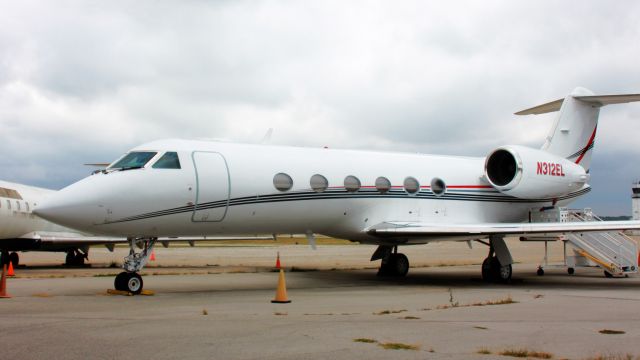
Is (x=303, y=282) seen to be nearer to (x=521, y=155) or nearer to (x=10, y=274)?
(x=521, y=155)

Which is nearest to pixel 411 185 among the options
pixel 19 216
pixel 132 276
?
pixel 132 276

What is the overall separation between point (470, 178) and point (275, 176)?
21.1 ft

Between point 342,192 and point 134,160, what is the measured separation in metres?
4.96

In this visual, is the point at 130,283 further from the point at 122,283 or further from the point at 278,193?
the point at 278,193

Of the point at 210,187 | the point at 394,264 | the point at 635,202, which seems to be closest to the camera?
the point at 210,187

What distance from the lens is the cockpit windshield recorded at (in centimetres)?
1234

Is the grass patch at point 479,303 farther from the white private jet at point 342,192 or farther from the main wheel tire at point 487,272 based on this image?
the main wheel tire at point 487,272

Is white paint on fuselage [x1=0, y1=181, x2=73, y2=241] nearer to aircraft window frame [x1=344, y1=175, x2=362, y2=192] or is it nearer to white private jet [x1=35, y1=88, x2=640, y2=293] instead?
white private jet [x1=35, y1=88, x2=640, y2=293]

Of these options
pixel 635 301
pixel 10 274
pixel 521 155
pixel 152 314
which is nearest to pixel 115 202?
pixel 152 314

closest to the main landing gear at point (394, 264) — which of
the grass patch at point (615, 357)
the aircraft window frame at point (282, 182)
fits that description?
the aircraft window frame at point (282, 182)

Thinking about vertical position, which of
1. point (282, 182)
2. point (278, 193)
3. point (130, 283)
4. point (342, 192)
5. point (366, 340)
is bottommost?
point (366, 340)

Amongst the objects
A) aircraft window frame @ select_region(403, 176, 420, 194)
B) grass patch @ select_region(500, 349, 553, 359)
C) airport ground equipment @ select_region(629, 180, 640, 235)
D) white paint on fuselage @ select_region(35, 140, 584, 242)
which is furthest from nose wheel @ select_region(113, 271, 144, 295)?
airport ground equipment @ select_region(629, 180, 640, 235)

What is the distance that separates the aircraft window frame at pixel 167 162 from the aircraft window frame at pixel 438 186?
23.5 ft

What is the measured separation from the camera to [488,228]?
14.7 metres
